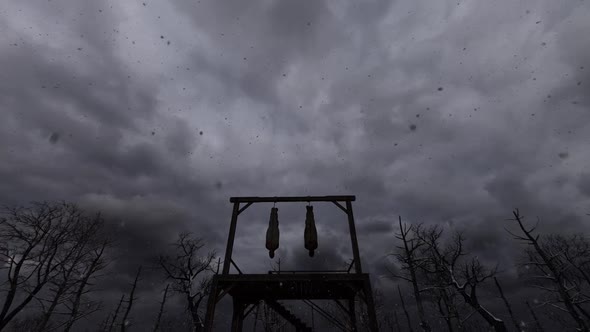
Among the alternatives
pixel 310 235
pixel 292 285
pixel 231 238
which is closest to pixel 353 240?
pixel 310 235

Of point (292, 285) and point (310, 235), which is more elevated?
point (310, 235)

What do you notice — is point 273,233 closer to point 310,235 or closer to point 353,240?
point 310,235

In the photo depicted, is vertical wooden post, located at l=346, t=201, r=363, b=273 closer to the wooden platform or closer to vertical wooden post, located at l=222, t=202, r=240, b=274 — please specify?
the wooden platform

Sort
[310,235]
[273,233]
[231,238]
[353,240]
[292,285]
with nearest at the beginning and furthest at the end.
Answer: [310,235], [273,233], [353,240], [231,238], [292,285]

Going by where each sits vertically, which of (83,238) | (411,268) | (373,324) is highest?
(83,238)

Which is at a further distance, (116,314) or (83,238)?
(116,314)

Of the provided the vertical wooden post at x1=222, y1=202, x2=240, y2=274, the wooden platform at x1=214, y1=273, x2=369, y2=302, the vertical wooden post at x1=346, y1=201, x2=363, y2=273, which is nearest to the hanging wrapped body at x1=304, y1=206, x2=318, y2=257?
the wooden platform at x1=214, y1=273, x2=369, y2=302

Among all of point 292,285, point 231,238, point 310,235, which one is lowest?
point 292,285

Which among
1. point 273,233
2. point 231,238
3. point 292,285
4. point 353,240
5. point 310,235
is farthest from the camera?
point 292,285

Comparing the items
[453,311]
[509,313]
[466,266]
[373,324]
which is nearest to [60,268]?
[373,324]

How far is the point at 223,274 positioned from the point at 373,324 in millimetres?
4954

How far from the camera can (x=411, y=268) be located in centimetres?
2072

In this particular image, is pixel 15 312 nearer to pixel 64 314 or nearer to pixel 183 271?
pixel 64 314

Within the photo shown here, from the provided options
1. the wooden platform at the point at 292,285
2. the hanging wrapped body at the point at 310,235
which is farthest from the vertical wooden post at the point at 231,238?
the hanging wrapped body at the point at 310,235
